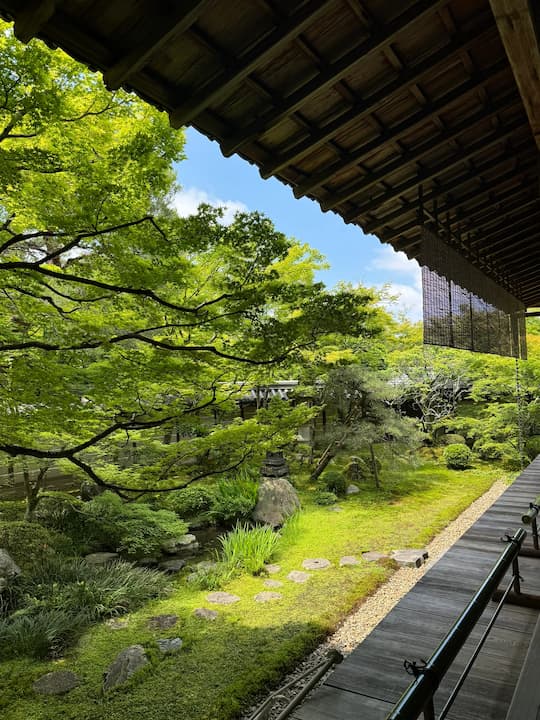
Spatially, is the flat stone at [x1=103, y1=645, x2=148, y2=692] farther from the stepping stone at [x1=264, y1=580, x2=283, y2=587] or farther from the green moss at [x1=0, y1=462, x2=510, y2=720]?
the stepping stone at [x1=264, y1=580, x2=283, y2=587]

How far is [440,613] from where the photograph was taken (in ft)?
10.3

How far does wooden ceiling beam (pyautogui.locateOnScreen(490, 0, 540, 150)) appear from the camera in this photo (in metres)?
1.66

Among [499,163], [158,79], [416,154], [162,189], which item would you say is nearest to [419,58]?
[416,154]

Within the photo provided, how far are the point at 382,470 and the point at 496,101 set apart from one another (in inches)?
469

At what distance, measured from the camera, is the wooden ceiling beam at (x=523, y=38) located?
5.43 ft

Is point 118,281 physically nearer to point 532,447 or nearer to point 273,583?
point 273,583

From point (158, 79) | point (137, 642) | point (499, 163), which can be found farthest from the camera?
point (137, 642)

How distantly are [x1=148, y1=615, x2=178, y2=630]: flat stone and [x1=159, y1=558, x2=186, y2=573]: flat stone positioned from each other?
4.97 feet

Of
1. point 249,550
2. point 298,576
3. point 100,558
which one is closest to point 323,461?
Result: point 249,550

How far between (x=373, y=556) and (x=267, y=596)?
7.34ft

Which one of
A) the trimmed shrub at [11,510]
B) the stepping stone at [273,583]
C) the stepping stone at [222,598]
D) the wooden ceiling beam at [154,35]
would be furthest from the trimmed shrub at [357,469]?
the wooden ceiling beam at [154,35]

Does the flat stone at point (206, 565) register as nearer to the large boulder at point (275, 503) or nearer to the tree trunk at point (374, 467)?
the large boulder at point (275, 503)

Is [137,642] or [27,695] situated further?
[137,642]

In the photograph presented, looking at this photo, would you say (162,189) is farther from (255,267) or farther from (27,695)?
(27,695)
